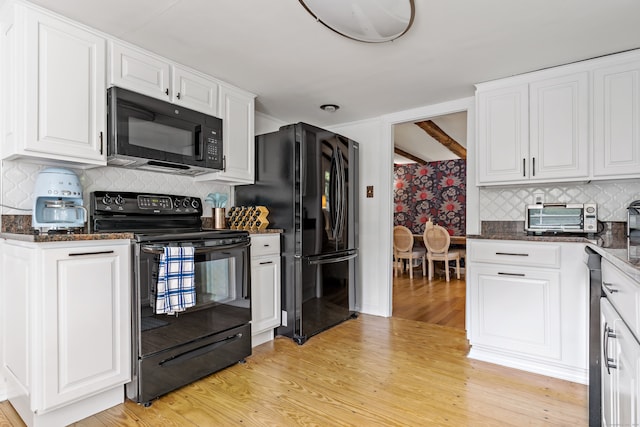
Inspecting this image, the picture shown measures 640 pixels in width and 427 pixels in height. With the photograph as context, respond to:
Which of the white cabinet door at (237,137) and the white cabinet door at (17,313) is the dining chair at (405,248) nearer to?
the white cabinet door at (237,137)

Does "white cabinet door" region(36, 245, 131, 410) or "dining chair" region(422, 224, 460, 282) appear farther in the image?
"dining chair" region(422, 224, 460, 282)

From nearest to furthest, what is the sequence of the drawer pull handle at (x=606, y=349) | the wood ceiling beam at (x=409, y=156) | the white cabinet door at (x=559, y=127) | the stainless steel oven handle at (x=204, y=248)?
the drawer pull handle at (x=606, y=349) → the stainless steel oven handle at (x=204, y=248) → the white cabinet door at (x=559, y=127) → the wood ceiling beam at (x=409, y=156)

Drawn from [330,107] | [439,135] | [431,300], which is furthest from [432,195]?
[330,107]

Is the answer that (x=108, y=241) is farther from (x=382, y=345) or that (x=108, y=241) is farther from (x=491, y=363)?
(x=491, y=363)

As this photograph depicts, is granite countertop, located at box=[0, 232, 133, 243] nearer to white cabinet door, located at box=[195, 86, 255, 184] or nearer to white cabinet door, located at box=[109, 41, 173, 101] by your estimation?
white cabinet door, located at box=[109, 41, 173, 101]

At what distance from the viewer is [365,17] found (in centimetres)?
181

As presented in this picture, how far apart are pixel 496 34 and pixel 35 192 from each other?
2.84m

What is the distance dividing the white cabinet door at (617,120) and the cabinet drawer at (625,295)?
52.6 inches

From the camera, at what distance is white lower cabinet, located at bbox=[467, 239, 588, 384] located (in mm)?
2273

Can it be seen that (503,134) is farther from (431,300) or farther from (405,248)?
(405,248)

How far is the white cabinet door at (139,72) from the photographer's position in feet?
7.23

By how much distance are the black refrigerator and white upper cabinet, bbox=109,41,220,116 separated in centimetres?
65

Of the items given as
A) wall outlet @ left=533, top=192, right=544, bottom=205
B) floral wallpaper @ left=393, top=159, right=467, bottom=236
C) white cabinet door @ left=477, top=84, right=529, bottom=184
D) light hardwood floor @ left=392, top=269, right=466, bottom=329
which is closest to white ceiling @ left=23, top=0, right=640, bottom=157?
white cabinet door @ left=477, top=84, right=529, bottom=184

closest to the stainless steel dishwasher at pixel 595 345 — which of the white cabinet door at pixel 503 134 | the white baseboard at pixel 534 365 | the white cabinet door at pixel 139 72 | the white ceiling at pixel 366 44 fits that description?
the white baseboard at pixel 534 365
